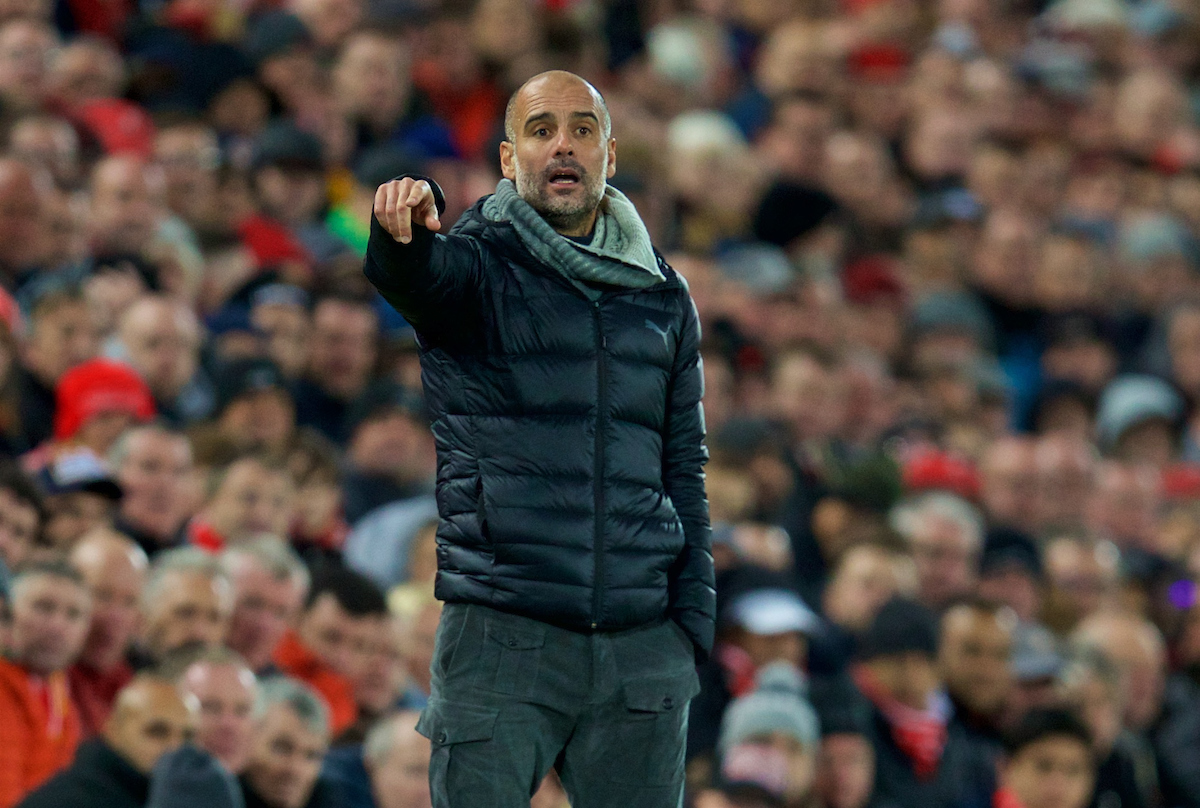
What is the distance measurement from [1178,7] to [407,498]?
28.9ft

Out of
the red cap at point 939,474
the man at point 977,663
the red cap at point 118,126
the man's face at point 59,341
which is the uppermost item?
the red cap at point 118,126

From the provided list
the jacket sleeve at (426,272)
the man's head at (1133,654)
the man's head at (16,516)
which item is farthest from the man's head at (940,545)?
the jacket sleeve at (426,272)

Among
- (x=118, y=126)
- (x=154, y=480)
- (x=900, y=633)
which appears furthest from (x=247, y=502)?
(x=118, y=126)

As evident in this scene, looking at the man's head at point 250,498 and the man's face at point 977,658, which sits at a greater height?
the man's head at point 250,498

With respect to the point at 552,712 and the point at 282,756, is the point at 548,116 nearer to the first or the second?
the point at 552,712

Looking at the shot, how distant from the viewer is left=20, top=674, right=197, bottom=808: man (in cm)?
541

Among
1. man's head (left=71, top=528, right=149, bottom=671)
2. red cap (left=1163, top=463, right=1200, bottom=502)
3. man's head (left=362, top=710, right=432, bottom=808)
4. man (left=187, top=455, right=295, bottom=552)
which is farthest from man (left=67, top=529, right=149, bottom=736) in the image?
red cap (left=1163, top=463, right=1200, bottom=502)

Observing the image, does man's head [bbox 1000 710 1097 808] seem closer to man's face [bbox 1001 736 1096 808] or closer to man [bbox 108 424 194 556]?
man's face [bbox 1001 736 1096 808]

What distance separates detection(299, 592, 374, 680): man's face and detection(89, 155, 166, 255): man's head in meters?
2.35

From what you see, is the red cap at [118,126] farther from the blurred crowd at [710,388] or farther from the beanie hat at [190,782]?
the beanie hat at [190,782]

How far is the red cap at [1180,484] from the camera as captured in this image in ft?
35.2

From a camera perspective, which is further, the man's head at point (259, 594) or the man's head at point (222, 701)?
the man's head at point (259, 594)

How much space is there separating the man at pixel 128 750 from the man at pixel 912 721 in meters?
2.79

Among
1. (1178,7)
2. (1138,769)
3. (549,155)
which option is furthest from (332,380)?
(1178,7)
